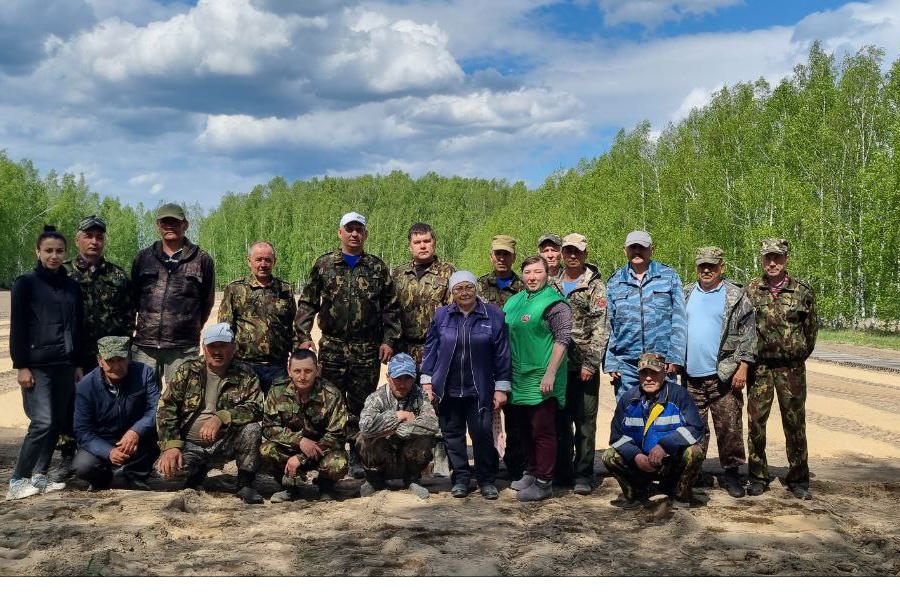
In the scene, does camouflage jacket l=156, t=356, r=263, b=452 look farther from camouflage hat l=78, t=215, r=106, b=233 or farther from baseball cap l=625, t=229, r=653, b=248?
baseball cap l=625, t=229, r=653, b=248

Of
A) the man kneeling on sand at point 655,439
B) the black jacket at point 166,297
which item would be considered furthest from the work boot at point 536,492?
the black jacket at point 166,297

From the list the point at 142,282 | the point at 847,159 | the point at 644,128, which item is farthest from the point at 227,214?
the point at 142,282

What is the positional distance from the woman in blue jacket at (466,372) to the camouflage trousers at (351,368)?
0.71m

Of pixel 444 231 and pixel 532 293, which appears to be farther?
pixel 444 231

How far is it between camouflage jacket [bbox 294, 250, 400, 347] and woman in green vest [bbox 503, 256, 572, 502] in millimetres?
1162

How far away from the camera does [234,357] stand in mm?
6125

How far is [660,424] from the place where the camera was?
18.0 ft

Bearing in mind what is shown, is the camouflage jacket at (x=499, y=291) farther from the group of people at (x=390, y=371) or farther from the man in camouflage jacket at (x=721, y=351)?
the man in camouflage jacket at (x=721, y=351)

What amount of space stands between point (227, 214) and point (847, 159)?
81.7 m

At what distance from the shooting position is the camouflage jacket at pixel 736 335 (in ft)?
18.9

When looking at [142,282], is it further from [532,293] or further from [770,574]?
[770,574]

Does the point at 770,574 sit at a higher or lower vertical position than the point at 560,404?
lower

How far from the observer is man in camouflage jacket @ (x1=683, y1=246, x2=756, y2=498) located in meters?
5.80

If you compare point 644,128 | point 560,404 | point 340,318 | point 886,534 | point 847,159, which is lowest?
point 886,534
